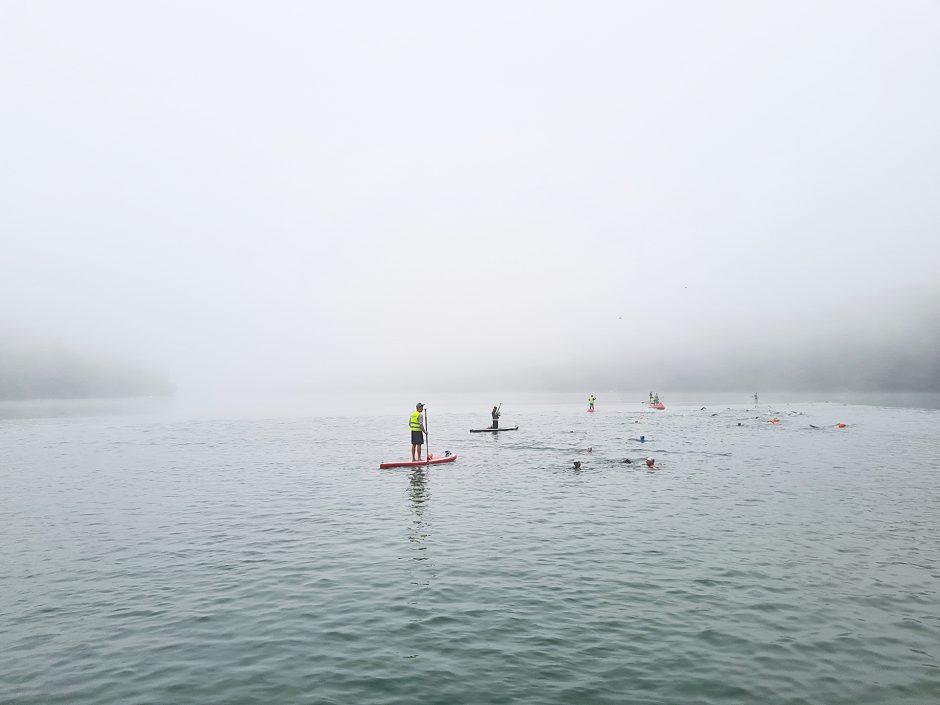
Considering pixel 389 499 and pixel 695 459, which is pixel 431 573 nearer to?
pixel 389 499

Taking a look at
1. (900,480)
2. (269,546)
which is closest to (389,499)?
(269,546)

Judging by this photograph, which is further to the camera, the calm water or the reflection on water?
the reflection on water

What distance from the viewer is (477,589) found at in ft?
53.4

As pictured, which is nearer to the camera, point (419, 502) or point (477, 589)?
point (477, 589)

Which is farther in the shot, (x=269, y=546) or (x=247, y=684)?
(x=269, y=546)

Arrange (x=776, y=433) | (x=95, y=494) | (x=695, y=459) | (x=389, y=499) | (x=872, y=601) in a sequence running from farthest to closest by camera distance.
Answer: (x=776, y=433) < (x=695, y=459) < (x=95, y=494) < (x=389, y=499) < (x=872, y=601)

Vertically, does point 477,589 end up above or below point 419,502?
below

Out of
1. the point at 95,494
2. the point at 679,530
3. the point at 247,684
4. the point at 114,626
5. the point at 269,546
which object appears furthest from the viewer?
the point at 95,494

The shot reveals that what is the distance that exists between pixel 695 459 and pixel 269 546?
3381 centimetres

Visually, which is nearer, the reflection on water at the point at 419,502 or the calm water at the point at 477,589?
the calm water at the point at 477,589

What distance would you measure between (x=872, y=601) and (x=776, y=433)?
5598 cm

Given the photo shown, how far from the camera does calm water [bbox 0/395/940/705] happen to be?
11297 mm

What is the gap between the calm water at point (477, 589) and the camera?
37.1 feet

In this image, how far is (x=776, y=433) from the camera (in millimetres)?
65062
